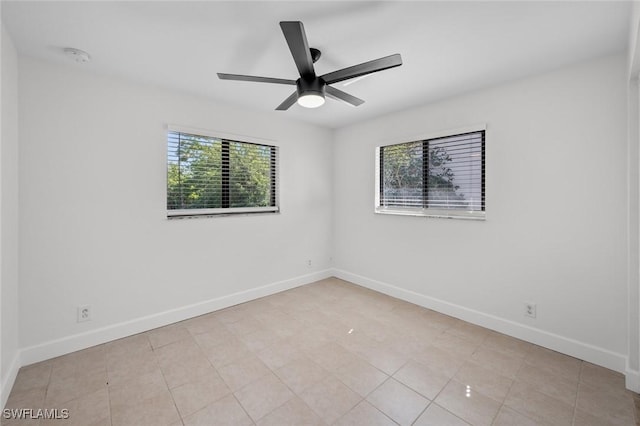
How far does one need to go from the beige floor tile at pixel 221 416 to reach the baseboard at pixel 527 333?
2.33 meters

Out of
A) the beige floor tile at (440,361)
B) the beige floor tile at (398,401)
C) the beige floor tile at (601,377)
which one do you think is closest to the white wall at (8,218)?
the beige floor tile at (398,401)

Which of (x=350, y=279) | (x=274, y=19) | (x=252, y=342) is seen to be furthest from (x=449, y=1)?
(x=350, y=279)

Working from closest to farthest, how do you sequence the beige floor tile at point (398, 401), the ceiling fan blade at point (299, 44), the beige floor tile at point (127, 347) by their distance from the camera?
1. the ceiling fan blade at point (299, 44)
2. the beige floor tile at point (398, 401)
3. the beige floor tile at point (127, 347)

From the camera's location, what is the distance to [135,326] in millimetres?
→ 2627

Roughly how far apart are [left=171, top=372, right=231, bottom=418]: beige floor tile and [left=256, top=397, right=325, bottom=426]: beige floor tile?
387 mm

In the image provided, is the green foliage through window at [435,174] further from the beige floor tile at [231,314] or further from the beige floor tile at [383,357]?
the beige floor tile at [231,314]

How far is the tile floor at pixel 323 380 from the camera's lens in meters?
1.66

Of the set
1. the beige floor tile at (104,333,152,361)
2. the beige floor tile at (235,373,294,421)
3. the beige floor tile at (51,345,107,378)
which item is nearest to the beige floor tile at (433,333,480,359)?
the beige floor tile at (235,373,294,421)

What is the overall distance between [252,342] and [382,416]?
1.30 m

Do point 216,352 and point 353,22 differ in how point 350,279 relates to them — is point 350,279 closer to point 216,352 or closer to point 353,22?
point 216,352

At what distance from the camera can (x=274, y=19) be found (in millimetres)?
1705

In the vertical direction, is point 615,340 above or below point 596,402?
above

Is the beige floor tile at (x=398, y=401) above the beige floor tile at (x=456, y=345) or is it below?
below

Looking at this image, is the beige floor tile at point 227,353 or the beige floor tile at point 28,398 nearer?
the beige floor tile at point 28,398
